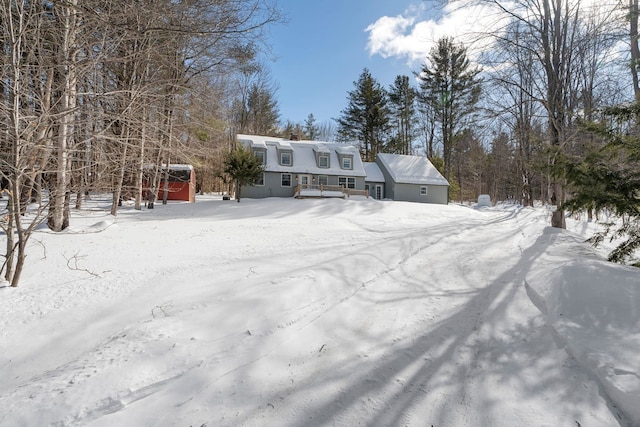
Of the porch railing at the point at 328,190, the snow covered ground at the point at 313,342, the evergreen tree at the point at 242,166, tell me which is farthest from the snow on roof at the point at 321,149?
the snow covered ground at the point at 313,342

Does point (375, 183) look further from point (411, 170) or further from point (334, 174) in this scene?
point (334, 174)

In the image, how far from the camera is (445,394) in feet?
7.32

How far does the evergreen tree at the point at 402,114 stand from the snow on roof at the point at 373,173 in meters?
7.10

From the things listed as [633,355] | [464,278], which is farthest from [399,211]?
[633,355]

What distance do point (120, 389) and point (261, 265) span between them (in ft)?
9.00

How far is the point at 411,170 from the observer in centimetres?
2472

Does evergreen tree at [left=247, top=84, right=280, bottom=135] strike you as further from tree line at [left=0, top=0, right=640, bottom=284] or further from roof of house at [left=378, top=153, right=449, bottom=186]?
roof of house at [left=378, top=153, right=449, bottom=186]

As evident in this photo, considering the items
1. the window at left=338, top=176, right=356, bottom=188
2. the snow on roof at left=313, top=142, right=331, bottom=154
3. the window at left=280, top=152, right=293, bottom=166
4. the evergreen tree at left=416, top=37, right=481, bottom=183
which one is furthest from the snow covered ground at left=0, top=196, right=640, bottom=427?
the evergreen tree at left=416, top=37, right=481, bottom=183

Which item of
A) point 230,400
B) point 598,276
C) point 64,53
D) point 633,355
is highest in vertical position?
point 64,53

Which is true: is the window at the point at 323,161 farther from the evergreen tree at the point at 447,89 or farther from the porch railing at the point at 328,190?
the evergreen tree at the point at 447,89

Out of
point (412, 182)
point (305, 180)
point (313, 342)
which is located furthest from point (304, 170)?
point (313, 342)

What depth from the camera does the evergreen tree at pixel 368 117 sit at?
102 ft

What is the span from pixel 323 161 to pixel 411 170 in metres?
7.88

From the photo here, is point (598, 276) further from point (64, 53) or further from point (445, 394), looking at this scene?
point (64, 53)
